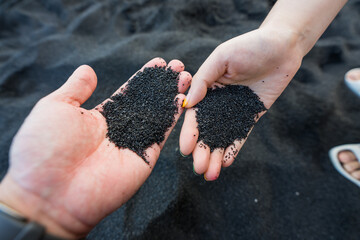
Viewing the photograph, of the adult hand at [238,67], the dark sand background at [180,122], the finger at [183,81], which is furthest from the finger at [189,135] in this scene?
the dark sand background at [180,122]

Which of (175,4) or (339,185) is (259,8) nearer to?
(175,4)

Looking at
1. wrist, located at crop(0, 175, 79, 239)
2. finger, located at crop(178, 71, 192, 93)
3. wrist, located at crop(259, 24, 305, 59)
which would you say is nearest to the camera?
wrist, located at crop(0, 175, 79, 239)

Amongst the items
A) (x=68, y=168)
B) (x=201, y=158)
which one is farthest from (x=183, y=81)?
(x=68, y=168)

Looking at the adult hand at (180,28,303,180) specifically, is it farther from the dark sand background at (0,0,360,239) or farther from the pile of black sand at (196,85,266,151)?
the dark sand background at (0,0,360,239)

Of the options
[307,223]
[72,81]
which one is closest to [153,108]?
[72,81]

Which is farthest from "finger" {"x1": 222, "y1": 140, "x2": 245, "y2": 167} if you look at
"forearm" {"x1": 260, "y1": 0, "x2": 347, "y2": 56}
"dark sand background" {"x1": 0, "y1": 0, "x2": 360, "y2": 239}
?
"forearm" {"x1": 260, "y1": 0, "x2": 347, "y2": 56}

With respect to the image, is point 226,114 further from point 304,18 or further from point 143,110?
point 304,18

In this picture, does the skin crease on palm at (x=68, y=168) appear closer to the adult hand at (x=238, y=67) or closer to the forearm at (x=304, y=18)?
the adult hand at (x=238, y=67)
